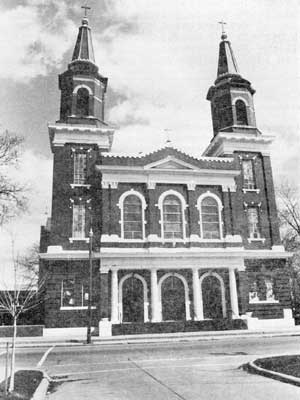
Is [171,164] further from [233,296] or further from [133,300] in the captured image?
[233,296]

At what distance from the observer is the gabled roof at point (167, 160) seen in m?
31.1

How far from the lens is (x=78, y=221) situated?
3088 cm

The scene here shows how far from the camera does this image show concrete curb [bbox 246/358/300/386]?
844cm

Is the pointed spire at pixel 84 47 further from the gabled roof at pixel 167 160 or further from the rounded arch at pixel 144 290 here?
the rounded arch at pixel 144 290

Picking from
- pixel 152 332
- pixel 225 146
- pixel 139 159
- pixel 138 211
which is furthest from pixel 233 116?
pixel 152 332

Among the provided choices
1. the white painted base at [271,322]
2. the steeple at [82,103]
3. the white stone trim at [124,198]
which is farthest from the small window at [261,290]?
the steeple at [82,103]

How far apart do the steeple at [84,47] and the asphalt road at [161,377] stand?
25878 mm

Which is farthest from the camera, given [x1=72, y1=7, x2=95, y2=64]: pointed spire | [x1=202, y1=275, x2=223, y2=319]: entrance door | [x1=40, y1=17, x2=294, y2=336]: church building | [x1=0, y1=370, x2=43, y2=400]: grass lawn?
[x1=72, y1=7, x2=95, y2=64]: pointed spire

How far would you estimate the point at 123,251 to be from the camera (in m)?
29.3

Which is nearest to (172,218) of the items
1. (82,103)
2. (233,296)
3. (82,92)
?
(233,296)

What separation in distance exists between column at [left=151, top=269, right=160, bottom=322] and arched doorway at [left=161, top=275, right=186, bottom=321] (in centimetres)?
104

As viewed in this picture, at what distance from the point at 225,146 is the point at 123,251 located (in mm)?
12187

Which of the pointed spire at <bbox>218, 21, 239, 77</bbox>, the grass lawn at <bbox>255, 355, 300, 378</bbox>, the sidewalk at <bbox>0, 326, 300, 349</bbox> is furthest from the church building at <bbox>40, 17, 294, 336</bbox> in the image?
the grass lawn at <bbox>255, 355, 300, 378</bbox>

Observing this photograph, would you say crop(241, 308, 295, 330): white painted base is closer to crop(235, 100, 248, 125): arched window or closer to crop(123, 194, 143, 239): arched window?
crop(123, 194, 143, 239): arched window
